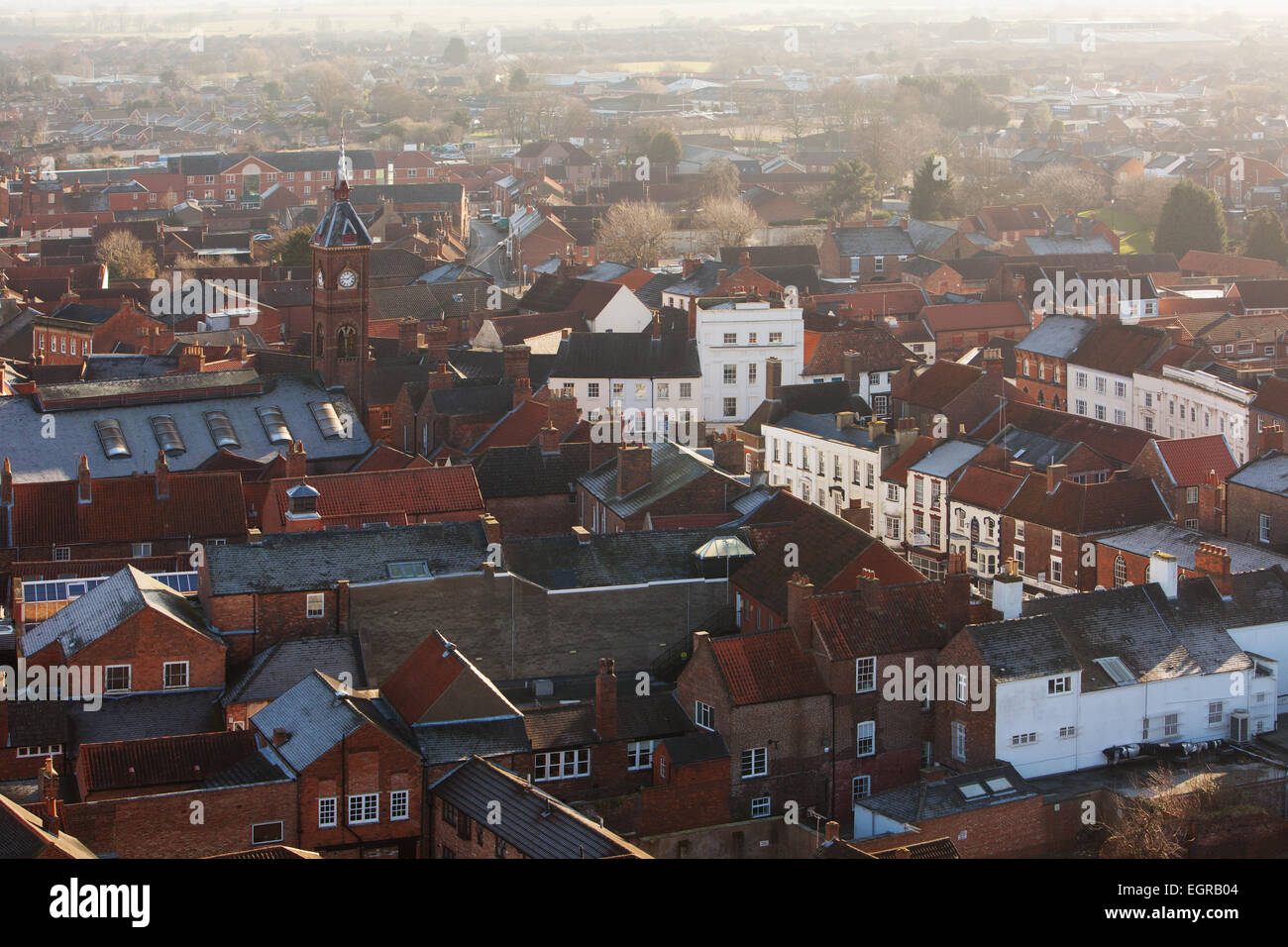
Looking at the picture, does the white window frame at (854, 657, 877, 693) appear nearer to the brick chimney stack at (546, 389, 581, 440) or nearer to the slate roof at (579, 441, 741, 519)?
the slate roof at (579, 441, 741, 519)

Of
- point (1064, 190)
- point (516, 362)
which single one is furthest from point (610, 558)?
point (1064, 190)

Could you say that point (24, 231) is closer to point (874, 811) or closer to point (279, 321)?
point (279, 321)

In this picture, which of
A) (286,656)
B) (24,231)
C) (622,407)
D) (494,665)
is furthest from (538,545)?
(24,231)

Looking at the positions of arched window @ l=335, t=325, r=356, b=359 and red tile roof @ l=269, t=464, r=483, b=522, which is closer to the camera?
red tile roof @ l=269, t=464, r=483, b=522

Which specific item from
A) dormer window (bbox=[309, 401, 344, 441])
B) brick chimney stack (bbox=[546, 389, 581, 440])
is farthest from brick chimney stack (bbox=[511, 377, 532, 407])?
dormer window (bbox=[309, 401, 344, 441])

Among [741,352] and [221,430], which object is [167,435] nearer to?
[221,430]
